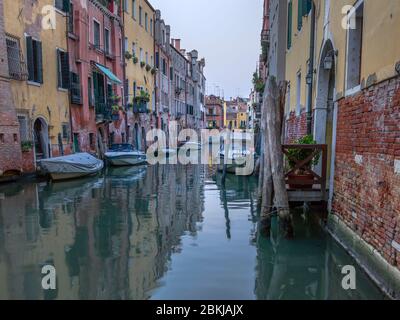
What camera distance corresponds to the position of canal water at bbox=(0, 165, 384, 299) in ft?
13.5

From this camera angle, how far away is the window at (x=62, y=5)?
14.0 metres

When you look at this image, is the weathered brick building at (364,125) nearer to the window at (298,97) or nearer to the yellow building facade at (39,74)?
the window at (298,97)

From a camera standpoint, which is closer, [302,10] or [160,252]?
[160,252]

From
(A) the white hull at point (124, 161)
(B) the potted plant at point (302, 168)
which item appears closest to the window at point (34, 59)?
(A) the white hull at point (124, 161)

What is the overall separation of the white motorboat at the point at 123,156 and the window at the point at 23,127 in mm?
5647

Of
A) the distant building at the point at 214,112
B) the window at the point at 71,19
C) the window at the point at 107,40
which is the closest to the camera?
the window at the point at 71,19

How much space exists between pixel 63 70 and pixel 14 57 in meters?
3.14

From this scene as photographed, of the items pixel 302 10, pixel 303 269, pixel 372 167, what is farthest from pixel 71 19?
pixel 372 167

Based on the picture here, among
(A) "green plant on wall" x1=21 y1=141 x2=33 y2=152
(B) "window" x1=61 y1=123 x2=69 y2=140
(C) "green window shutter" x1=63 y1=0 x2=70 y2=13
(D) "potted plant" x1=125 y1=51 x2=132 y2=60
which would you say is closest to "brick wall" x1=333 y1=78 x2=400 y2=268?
(A) "green plant on wall" x1=21 y1=141 x2=33 y2=152

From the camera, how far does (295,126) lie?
1009 centimetres

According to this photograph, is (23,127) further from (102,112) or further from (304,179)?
(304,179)

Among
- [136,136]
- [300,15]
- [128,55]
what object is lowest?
[136,136]

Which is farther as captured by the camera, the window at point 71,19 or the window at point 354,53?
the window at point 71,19
